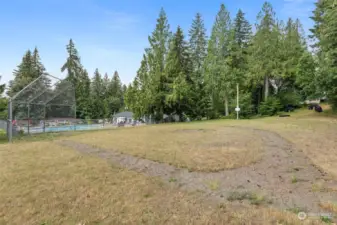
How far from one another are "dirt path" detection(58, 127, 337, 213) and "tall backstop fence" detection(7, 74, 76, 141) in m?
8.80

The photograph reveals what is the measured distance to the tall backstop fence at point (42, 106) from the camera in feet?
40.0

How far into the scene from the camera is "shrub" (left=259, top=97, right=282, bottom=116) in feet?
84.1

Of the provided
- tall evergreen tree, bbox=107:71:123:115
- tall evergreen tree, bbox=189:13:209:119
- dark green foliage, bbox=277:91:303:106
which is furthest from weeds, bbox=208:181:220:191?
tall evergreen tree, bbox=107:71:123:115

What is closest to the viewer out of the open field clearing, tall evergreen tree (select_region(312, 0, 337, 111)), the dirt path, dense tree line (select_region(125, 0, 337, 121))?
the open field clearing

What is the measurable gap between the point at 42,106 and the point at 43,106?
4.0 inches

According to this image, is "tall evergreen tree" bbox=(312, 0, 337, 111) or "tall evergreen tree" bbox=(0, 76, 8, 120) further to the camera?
"tall evergreen tree" bbox=(312, 0, 337, 111)

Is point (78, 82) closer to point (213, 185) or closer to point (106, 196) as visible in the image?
point (106, 196)

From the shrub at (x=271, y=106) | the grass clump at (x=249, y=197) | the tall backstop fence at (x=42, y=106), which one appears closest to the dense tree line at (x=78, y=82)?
the tall backstop fence at (x=42, y=106)

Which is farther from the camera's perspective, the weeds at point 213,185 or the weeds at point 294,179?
the weeds at point 294,179

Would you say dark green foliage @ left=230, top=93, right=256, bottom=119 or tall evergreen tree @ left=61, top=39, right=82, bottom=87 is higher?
tall evergreen tree @ left=61, top=39, right=82, bottom=87

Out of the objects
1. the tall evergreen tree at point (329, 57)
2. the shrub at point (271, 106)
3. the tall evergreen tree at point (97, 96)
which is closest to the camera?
the tall evergreen tree at point (329, 57)

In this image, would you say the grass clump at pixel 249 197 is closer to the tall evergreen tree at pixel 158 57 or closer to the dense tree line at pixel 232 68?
the dense tree line at pixel 232 68

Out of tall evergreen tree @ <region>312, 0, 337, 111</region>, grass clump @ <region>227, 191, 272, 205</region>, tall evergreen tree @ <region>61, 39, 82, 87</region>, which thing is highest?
tall evergreen tree @ <region>61, 39, 82, 87</region>

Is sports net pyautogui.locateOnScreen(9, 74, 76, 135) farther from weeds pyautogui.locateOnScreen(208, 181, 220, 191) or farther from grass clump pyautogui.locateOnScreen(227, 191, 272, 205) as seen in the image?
grass clump pyautogui.locateOnScreen(227, 191, 272, 205)
